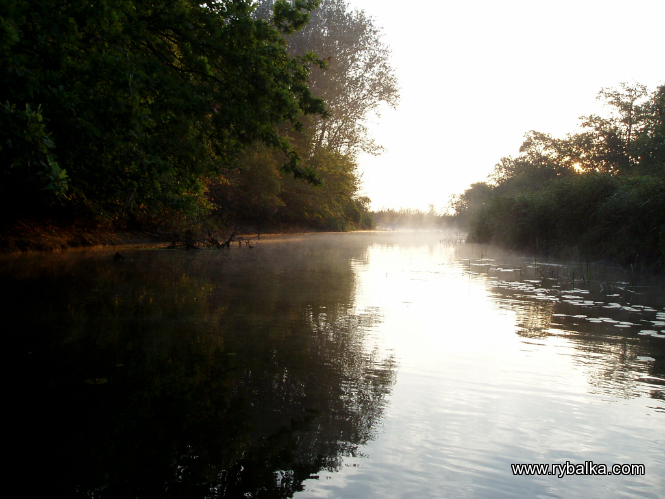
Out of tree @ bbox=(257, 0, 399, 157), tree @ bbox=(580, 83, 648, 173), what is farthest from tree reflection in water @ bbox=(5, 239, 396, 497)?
tree @ bbox=(580, 83, 648, 173)

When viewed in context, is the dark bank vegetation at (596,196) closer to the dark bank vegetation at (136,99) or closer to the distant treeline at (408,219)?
the dark bank vegetation at (136,99)

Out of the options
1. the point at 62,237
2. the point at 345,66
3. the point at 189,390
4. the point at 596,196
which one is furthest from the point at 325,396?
the point at 345,66

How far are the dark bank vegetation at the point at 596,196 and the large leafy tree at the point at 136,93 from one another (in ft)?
33.4

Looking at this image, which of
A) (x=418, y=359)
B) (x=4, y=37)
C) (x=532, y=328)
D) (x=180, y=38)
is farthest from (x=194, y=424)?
(x=180, y=38)

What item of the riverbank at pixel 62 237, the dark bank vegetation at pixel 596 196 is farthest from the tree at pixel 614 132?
the riverbank at pixel 62 237

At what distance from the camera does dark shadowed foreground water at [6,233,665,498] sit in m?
2.65

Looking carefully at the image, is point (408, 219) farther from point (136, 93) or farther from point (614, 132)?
point (136, 93)

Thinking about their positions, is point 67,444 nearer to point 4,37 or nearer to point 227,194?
point 4,37

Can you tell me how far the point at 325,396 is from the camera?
12.6ft

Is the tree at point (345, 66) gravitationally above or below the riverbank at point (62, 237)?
above

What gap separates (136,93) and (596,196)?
647 inches

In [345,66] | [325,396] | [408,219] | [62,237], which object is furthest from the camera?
[408,219]

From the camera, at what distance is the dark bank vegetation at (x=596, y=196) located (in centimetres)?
1516

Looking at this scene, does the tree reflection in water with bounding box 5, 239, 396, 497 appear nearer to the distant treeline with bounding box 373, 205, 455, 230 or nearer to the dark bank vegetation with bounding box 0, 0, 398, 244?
the dark bank vegetation with bounding box 0, 0, 398, 244
